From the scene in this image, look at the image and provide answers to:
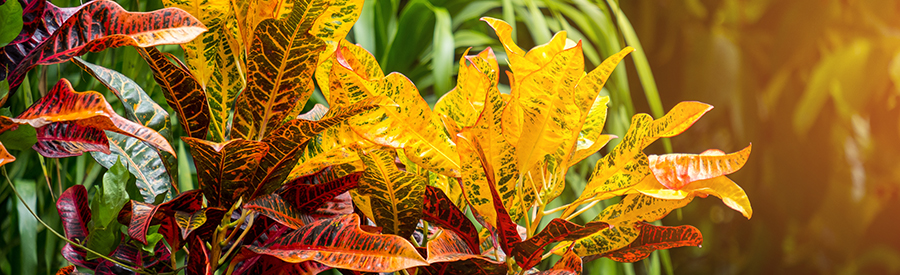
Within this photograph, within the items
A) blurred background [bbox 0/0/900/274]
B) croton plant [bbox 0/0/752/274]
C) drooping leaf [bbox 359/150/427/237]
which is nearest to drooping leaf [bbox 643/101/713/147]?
croton plant [bbox 0/0/752/274]

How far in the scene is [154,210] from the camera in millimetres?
202

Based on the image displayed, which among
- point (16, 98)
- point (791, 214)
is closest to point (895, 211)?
point (791, 214)

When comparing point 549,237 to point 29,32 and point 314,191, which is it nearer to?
point 314,191

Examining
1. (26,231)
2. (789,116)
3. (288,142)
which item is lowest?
(26,231)

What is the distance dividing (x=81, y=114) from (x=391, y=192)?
119mm

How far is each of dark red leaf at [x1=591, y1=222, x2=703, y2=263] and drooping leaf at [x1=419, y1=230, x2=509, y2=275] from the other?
62 mm

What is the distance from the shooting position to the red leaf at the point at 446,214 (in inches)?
9.8

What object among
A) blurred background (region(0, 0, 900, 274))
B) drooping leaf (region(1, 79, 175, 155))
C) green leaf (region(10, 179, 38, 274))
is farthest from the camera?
blurred background (region(0, 0, 900, 274))

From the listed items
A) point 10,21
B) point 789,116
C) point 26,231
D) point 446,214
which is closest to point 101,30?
point 10,21

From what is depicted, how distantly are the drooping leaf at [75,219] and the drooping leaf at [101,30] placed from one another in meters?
0.08

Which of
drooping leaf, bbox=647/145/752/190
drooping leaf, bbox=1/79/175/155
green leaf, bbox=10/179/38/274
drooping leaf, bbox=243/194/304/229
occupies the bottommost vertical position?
green leaf, bbox=10/179/38/274

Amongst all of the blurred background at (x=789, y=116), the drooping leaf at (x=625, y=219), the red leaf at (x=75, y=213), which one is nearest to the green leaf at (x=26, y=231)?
Result: the red leaf at (x=75, y=213)

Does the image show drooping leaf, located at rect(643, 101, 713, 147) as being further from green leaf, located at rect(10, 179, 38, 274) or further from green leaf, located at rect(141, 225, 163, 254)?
green leaf, located at rect(10, 179, 38, 274)

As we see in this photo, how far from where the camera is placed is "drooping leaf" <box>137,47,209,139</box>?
224 mm
